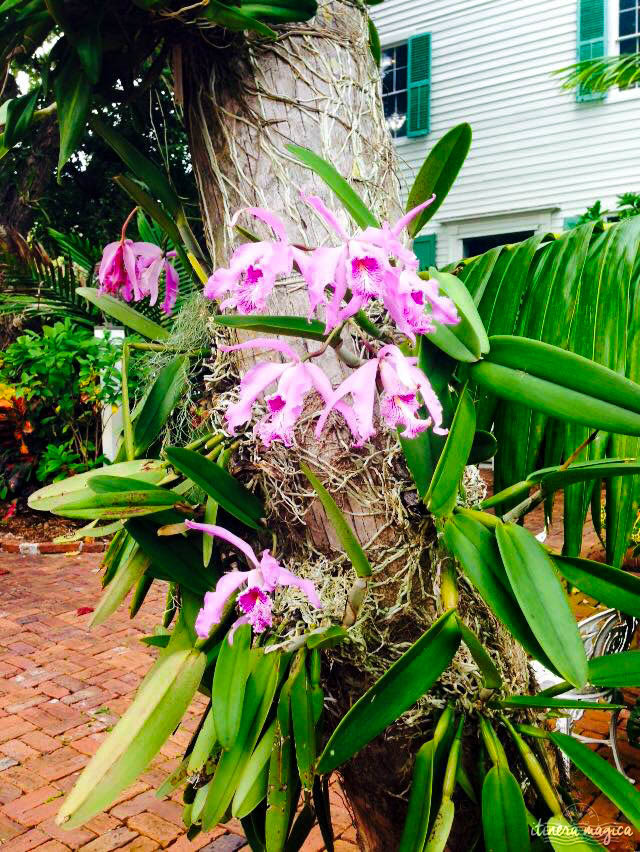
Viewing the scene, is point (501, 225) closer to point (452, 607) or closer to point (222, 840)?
point (222, 840)

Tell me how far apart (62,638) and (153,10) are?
3.58 m

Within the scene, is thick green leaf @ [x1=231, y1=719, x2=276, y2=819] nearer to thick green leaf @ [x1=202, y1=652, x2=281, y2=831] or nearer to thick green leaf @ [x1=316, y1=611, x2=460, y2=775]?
thick green leaf @ [x1=202, y1=652, x2=281, y2=831]

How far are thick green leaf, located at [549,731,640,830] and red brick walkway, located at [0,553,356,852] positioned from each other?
26.7 inches

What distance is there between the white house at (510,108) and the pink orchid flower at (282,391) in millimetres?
6822

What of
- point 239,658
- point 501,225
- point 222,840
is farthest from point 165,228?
point 501,225

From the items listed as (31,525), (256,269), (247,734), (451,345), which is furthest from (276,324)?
(31,525)

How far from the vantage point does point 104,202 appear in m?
7.54

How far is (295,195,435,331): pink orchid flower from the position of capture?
0.66 m

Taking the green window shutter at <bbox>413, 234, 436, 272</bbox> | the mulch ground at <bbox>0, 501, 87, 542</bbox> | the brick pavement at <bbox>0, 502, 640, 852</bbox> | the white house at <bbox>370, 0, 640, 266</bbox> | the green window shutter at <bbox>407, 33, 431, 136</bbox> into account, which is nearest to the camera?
the brick pavement at <bbox>0, 502, 640, 852</bbox>

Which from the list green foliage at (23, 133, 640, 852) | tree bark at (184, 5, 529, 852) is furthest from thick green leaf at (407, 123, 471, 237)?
tree bark at (184, 5, 529, 852)

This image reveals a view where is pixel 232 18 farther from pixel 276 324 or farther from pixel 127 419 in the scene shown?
pixel 127 419

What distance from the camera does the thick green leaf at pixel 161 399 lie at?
109cm

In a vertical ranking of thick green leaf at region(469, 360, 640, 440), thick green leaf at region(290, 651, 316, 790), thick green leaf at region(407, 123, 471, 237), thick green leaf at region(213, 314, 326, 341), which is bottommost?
thick green leaf at region(290, 651, 316, 790)

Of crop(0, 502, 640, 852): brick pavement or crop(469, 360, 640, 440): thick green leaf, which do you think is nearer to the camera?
crop(469, 360, 640, 440): thick green leaf
